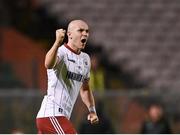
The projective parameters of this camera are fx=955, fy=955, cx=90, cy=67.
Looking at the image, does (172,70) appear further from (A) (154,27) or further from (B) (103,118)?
(B) (103,118)

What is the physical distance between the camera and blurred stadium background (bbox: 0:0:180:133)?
1606cm

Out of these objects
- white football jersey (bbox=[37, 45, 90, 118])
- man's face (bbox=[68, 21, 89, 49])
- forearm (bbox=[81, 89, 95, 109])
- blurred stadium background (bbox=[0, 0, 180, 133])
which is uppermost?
man's face (bbox=[68, 21, 89, 49])

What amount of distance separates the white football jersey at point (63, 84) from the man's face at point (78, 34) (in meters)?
0.11

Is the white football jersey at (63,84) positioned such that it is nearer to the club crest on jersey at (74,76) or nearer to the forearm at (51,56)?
the club crest on jersey at (74,76)

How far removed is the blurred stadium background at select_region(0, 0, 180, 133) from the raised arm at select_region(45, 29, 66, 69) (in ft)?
22.7

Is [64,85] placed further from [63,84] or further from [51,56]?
[51,56]

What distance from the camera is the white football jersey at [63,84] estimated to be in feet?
30.7

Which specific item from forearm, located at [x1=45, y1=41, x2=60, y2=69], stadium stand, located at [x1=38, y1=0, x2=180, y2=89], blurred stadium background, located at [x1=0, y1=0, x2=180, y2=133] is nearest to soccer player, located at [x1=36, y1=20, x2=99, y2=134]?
forearm, located at [x1=45, y1=41, x2=60, y2=69]

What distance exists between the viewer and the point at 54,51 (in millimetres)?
8922

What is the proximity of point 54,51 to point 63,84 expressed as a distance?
570mm

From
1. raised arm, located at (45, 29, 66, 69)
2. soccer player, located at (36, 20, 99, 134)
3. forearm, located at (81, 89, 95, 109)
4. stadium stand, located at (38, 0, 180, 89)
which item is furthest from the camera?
stadium stand, located at (38, 0, 180, 89)

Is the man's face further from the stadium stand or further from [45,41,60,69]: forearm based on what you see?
the stadium stand

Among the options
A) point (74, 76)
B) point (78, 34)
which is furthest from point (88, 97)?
point (78, 34)

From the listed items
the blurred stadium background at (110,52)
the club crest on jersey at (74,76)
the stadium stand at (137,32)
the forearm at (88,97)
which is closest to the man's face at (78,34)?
the club crest on jersey at (74,76)
